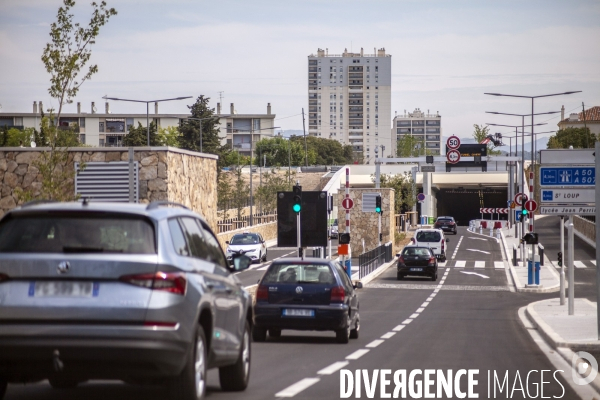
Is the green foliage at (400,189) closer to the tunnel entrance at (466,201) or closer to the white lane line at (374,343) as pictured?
the tunnel entrance at (466,201)

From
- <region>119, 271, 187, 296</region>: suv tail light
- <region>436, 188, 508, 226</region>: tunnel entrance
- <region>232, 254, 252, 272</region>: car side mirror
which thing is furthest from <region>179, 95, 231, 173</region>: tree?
<region>119, 271, 187, 296</region>: suv tail light

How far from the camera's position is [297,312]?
17.9 meters

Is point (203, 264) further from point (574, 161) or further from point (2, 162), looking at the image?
point (2, 162)

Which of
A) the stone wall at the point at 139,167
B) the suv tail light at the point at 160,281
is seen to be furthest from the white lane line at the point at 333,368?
the stone wall at the point at 139,167

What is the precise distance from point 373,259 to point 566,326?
91.3 feet

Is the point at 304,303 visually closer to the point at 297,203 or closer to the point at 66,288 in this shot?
the point at 66,288

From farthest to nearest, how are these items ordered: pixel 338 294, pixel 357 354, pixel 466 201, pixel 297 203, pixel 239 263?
pixel 466 201 < pixel 297 203 < pixel 338 294 < pixel 357 354 < pixel 239 263

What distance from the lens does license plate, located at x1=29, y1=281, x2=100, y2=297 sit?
7941mm

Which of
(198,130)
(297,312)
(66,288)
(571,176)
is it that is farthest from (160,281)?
(198,130)

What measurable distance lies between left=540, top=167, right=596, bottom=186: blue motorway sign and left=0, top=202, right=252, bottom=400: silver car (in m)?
16.3

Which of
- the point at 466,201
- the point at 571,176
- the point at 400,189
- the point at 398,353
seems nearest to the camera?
the point at 398,353

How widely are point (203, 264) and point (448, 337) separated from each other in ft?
39.1

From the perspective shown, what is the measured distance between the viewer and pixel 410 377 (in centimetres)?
1267

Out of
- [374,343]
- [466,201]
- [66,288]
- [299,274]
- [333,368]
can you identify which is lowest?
[466,201]
